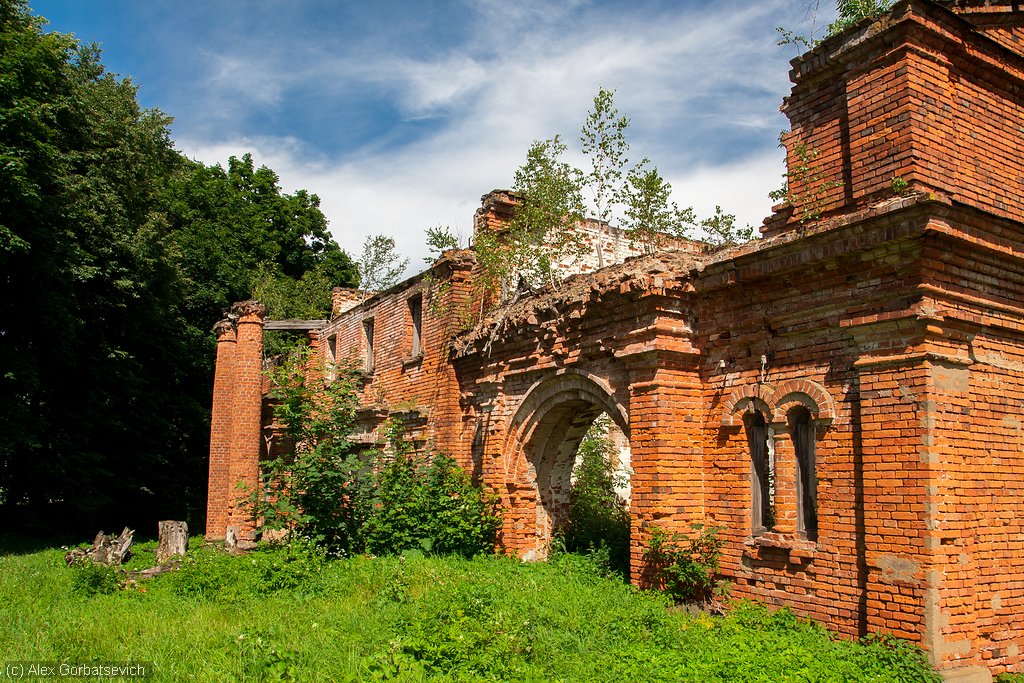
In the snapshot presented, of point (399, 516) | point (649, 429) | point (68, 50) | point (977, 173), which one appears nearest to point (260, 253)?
point (68, 50)

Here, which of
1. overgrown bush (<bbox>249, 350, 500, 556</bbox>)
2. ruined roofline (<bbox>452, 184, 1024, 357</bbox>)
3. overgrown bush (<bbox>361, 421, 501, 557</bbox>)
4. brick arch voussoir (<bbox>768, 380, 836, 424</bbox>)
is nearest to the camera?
ruined roofline (<bbox>452, 184, 1024, 357</bbox>)

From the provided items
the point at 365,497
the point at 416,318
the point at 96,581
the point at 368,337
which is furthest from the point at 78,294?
the point at 365,497

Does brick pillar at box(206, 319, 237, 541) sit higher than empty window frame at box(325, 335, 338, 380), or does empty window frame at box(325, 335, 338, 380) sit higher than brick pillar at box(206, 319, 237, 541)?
empty window frame at box(325, 335, 338, 380)

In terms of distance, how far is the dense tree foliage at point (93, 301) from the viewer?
51.2ft

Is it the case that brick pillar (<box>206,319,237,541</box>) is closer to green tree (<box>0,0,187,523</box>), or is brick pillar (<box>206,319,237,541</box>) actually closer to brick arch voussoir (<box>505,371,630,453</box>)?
green tree (<box>0,0,187,523</box>)

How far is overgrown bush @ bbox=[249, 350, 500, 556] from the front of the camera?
11992 mm

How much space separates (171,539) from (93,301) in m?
7.46

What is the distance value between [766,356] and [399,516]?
692 cm

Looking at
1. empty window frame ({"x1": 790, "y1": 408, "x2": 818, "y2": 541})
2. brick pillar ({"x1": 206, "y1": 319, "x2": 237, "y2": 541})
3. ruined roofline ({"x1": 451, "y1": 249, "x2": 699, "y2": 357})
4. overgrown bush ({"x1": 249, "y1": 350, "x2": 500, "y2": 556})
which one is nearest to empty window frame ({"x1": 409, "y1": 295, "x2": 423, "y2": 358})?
overgrown bush ({"x1": 249, "y1": 350, "x2": 500, "y2": 556})

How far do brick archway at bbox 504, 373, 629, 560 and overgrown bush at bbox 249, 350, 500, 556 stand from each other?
1.69ft

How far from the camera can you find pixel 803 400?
25.1ft

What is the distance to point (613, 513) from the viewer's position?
13.2m

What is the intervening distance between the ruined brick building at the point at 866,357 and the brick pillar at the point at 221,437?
12090 mm

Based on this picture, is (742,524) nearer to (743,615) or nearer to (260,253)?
(743,615)
